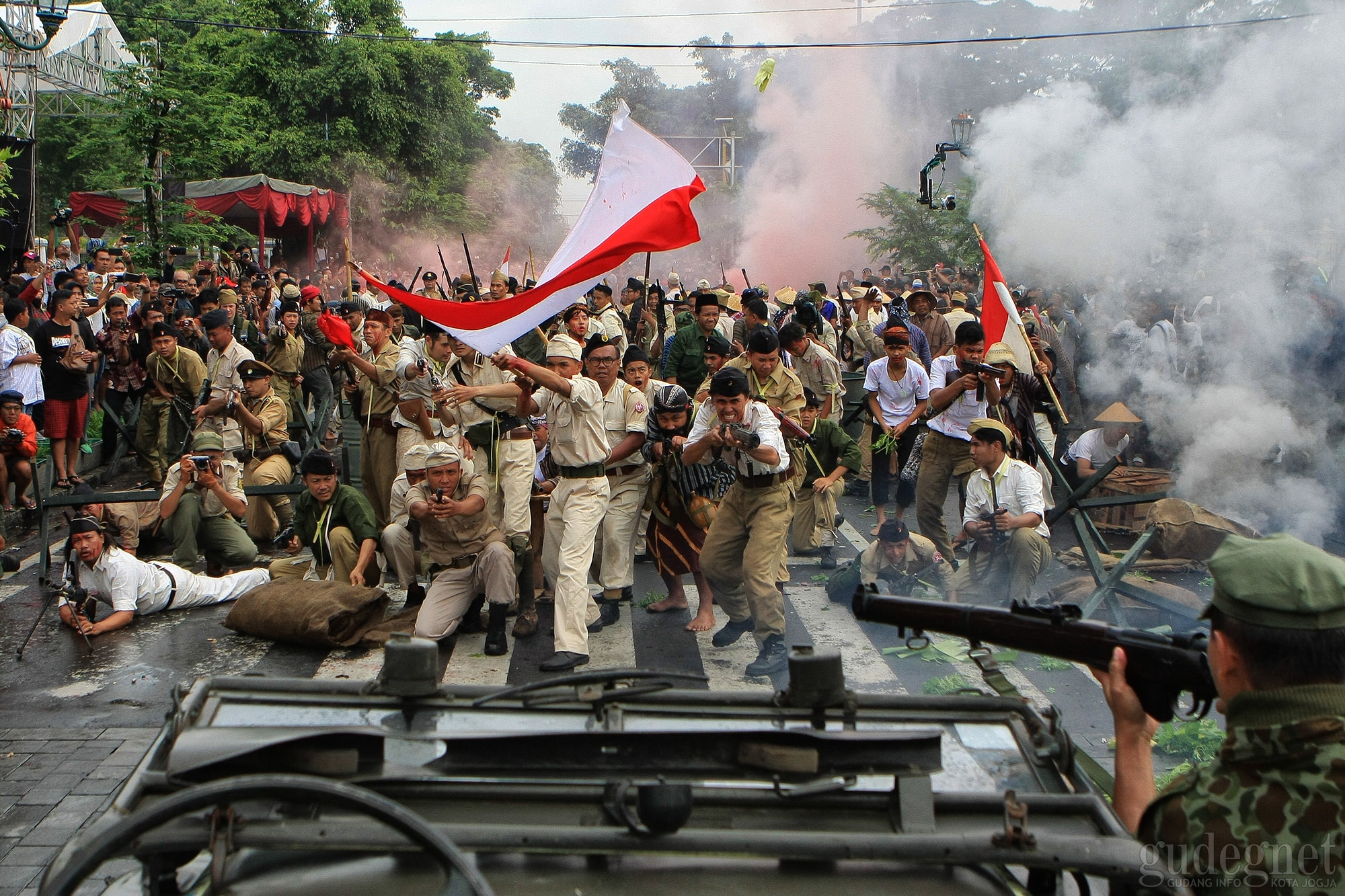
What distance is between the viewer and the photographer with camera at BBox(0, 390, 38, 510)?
9.98 m

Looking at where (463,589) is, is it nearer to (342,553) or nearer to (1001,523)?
(342,553)

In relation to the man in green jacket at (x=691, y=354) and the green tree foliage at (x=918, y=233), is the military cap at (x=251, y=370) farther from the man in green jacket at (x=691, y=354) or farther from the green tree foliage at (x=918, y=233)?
the green tree foliage at (x=918, y=233)

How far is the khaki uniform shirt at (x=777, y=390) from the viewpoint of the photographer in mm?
8406

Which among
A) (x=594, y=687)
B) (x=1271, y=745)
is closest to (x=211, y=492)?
(x=594, y=687)

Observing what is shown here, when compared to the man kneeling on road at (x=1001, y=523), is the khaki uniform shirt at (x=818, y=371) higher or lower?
higher

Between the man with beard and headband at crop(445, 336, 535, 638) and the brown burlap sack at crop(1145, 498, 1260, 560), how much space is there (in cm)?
443

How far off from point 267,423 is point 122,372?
350cm

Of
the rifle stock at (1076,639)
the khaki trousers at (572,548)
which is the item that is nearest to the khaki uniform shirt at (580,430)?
the khaki trousers at (572,548)

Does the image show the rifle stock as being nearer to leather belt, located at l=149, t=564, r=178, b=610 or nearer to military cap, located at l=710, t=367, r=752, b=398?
military cap, located at l=710, t=367, r=752, b=398

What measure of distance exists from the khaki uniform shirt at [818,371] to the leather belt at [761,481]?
3.21 m

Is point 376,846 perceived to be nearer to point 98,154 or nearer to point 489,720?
point 489,720

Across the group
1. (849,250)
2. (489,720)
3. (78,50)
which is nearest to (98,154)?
(78,50)

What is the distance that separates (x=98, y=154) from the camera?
107 ft

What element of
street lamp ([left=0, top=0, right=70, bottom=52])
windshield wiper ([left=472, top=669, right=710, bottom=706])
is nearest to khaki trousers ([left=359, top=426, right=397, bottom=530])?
street lamp ([left=0, top=0, right=70, bottom=52])
